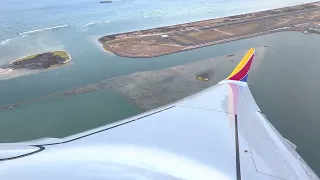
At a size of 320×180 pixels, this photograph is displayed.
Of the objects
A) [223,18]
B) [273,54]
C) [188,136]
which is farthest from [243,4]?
[188,136]

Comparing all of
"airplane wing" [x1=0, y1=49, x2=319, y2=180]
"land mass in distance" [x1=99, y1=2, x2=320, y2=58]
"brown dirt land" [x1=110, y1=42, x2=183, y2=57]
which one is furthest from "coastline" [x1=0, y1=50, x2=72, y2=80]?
"airplane wing" [x1=0, y1=49, x2=319, y2=180]

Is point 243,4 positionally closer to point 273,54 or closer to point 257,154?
point 273,54

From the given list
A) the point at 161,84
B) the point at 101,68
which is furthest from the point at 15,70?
the point at 161,84

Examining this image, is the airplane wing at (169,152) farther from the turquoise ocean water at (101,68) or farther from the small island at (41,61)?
the small island at (41,61)

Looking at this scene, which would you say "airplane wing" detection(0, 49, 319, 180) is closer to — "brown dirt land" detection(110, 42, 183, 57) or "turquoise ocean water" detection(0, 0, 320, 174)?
"turquoise ocean water" detection(0, 0, 320, 174)

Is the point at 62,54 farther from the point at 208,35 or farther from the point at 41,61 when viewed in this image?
the point at 208,35
